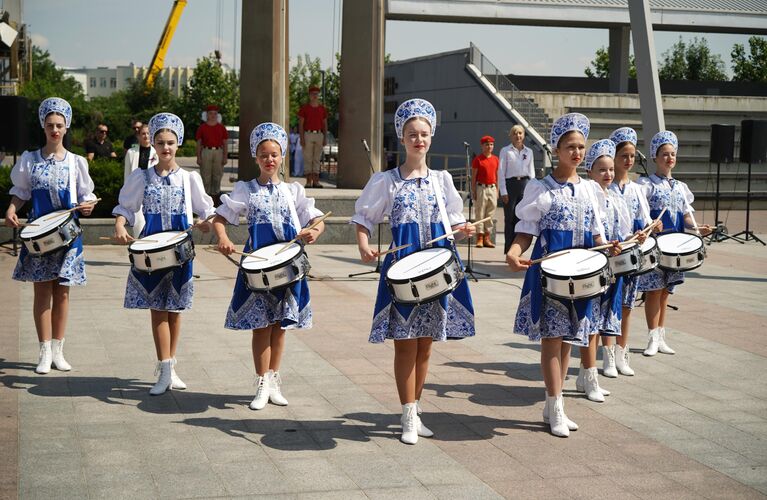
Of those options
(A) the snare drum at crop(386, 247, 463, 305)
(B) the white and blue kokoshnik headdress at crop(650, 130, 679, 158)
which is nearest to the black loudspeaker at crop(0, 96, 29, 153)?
(B) the white and blue kokoshnik headdress at crop(650, 130, 679, 158)

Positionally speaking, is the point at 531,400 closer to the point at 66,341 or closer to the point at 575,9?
the point at 66,341

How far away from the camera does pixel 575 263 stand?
21.2ft

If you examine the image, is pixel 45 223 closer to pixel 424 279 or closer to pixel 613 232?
pixel 424 279

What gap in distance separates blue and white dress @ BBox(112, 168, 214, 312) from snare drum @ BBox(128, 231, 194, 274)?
142 mm

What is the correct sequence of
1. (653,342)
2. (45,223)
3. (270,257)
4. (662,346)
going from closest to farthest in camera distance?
(270,257) → (45,223) → (653,342) → (662,346)

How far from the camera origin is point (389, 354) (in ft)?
29.6

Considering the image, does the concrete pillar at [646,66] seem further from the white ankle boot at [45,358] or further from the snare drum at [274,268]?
the white ankle boot at [45,358]

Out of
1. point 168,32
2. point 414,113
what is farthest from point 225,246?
point 168,32

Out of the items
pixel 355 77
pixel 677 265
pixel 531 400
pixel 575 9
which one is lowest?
pixel 531 400

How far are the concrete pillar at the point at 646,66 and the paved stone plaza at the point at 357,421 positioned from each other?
211 inches

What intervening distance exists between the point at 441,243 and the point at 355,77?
13.5 metres

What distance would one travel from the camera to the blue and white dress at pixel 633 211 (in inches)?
322

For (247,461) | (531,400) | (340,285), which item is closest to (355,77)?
(340,285)

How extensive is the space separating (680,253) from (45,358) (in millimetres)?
5170
